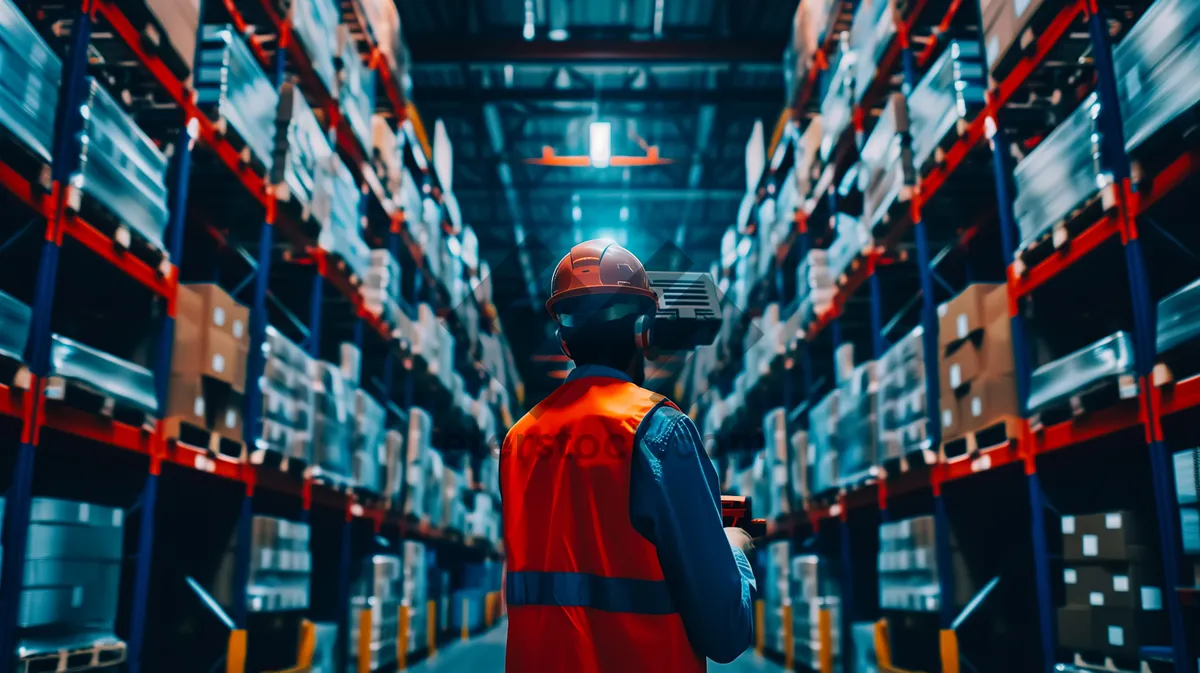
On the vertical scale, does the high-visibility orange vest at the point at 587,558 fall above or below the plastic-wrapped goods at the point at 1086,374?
below

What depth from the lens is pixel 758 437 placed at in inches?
452

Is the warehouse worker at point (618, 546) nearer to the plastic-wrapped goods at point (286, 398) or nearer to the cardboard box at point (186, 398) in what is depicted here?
the cardboard box at point (186, 398)

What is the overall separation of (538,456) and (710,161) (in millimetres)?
13326

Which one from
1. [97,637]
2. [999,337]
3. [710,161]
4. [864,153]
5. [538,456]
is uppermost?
[710,161]

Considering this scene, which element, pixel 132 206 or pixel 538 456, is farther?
pixel 132 206

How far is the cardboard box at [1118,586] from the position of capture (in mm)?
3902

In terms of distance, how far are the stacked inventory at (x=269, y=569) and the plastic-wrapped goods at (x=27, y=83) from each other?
9.55ft

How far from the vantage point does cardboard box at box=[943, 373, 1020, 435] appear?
490 centimetres

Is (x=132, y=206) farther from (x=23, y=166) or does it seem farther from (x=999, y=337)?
(x=999, y=337)

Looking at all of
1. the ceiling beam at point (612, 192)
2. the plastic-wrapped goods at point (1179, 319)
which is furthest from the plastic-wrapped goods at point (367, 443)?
the ceiling beam at point (612, 192)

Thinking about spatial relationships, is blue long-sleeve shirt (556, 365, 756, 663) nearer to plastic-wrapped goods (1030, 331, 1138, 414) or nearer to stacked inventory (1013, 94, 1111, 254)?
plastic-wrapped goods (1030, 331, 1138, 414)

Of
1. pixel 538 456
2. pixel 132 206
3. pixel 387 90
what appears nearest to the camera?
pixel 538 456

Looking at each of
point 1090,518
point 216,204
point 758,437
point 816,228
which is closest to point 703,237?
point 758,437

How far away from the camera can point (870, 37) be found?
686 cm
